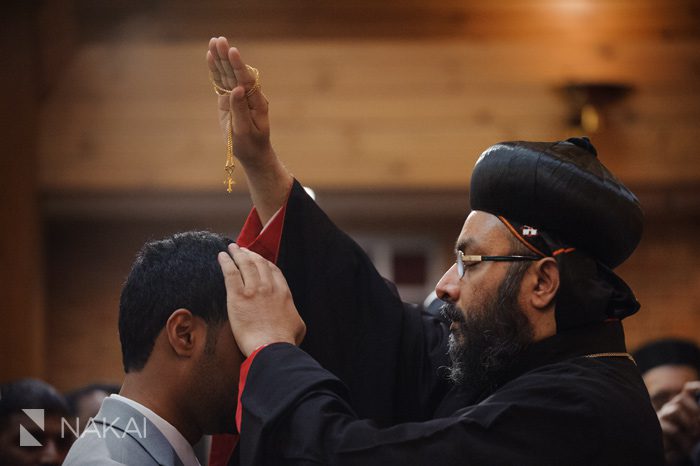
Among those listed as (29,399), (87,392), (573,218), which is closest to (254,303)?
(573,218)

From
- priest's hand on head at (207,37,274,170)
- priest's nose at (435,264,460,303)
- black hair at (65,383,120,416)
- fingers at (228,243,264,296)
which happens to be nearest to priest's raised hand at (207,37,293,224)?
priest's hand on head at (207,37,274,170)

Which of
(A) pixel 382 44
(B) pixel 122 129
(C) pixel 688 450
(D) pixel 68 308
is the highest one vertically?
(A) pixel 382 44

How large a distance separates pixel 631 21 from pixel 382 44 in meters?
1.76

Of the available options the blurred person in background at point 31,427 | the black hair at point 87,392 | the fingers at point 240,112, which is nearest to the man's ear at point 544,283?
the fingers at point 240,112

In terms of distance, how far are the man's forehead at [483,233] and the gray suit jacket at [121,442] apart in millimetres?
819

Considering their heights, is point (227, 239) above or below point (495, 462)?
above

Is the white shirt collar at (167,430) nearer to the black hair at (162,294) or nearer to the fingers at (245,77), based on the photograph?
the black hair at (162,294)

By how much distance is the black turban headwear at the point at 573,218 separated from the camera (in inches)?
102

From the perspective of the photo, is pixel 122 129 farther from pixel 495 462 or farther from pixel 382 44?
pixel 495 462

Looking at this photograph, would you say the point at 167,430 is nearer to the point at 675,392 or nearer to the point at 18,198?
the point at 675,392

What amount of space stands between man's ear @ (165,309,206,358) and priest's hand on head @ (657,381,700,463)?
2.31m

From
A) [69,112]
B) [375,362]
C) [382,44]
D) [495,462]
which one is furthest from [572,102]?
[495,462]

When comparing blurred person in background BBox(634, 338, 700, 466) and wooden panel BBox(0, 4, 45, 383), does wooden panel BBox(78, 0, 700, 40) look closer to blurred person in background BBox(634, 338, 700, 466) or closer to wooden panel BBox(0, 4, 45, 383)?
wooden panel BBox(0, 4, 45, 383)

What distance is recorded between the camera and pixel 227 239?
2641 millimetres
